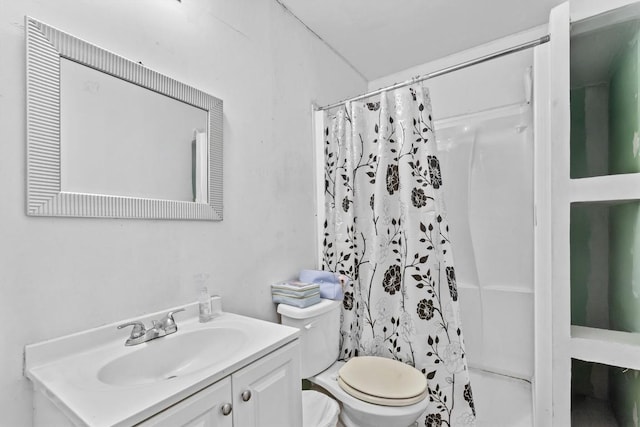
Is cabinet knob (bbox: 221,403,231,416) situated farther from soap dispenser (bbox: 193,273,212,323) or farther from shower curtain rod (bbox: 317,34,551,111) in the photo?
shower curtain rod (bbox: 317,34,551,111)

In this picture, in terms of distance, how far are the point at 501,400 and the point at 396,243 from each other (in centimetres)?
114

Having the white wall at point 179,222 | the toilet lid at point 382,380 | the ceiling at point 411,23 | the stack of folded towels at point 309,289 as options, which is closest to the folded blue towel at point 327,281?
the stack of folded towels at point 309,289

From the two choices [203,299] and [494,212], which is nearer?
[203,299]

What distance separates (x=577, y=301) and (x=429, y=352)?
1152 mm

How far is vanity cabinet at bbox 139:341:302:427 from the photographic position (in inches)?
28.0

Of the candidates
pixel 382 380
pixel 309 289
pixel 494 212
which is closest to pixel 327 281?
pixel 309 289

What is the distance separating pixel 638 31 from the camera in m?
1.14

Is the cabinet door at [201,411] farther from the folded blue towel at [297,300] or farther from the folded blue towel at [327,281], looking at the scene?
the folded blue towel at [327,281]

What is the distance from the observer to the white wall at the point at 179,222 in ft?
2.63

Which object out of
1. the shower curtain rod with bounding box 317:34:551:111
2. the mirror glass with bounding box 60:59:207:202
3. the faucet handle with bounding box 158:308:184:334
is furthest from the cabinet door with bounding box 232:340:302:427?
the shower curtain rod with bounding box 317:34:551:111

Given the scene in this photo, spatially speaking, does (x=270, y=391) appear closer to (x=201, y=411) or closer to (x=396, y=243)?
(x=201, y=411)

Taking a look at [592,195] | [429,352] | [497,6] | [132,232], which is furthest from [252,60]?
[429,352]

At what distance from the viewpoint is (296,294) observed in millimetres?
1502

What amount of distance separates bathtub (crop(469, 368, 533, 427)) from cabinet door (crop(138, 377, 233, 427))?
5.19 ft
